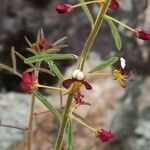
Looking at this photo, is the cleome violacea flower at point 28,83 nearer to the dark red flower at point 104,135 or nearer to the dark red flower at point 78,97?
the dark red flower at point 78,97

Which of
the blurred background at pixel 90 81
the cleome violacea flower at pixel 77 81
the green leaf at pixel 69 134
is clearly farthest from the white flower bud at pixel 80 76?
the blurred background at pixel 90 81

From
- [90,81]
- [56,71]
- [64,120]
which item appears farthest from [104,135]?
[90,81]

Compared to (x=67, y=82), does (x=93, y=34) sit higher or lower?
higher

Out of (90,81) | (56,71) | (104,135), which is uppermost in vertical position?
(90,81)

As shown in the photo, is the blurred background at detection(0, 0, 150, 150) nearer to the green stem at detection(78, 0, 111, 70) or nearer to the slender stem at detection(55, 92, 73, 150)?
the slender stem at detection(55, 92, 73, 150)

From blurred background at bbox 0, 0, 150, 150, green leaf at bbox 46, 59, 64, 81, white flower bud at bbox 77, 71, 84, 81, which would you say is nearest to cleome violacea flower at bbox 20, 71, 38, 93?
green leaf at bbox 46, 59, 64, 81

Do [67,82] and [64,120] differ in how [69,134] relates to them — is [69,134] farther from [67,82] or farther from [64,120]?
[67,82]
